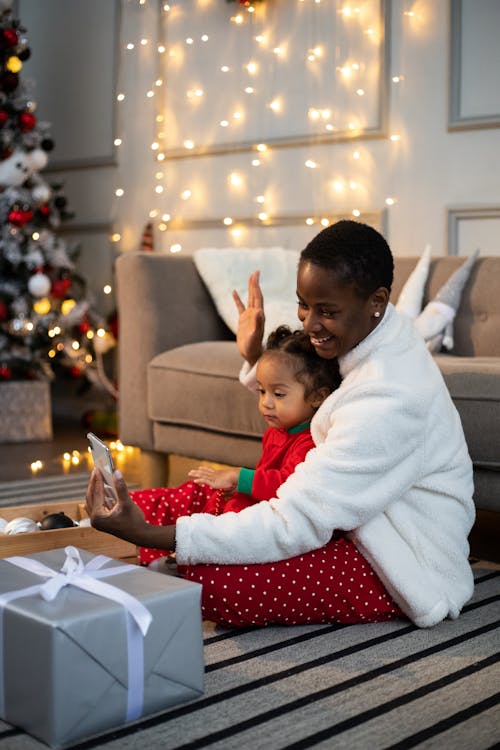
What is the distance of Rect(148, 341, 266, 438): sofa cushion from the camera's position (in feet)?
8.49

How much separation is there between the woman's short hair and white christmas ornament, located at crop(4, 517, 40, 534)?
0.73 meters

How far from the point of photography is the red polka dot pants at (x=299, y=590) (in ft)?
5.57

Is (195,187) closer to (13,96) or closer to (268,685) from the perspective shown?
(13,96)

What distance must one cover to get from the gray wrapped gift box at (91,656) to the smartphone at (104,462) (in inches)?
8.2

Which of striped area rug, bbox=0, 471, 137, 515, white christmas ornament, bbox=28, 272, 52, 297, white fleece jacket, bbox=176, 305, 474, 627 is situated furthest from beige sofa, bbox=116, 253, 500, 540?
white christmas ornament, bbox=28, 272, 52, 297

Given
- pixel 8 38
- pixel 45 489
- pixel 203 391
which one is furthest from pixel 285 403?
pixel 8 38

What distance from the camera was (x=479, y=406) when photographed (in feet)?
6.95

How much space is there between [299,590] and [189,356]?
1.17 meters

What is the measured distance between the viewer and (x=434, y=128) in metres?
3.53

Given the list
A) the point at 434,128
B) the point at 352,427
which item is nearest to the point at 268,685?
the point at 352,427

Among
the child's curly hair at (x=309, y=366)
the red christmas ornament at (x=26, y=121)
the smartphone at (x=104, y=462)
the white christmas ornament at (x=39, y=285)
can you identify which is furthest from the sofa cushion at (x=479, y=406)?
the red christmas ornament at (x=26, y=121)

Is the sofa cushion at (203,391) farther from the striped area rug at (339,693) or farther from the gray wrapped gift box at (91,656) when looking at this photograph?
the gray wrapped gift box at (91,656)

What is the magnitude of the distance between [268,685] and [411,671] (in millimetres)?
228

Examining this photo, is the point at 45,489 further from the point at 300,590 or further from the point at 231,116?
the point at 231,116
